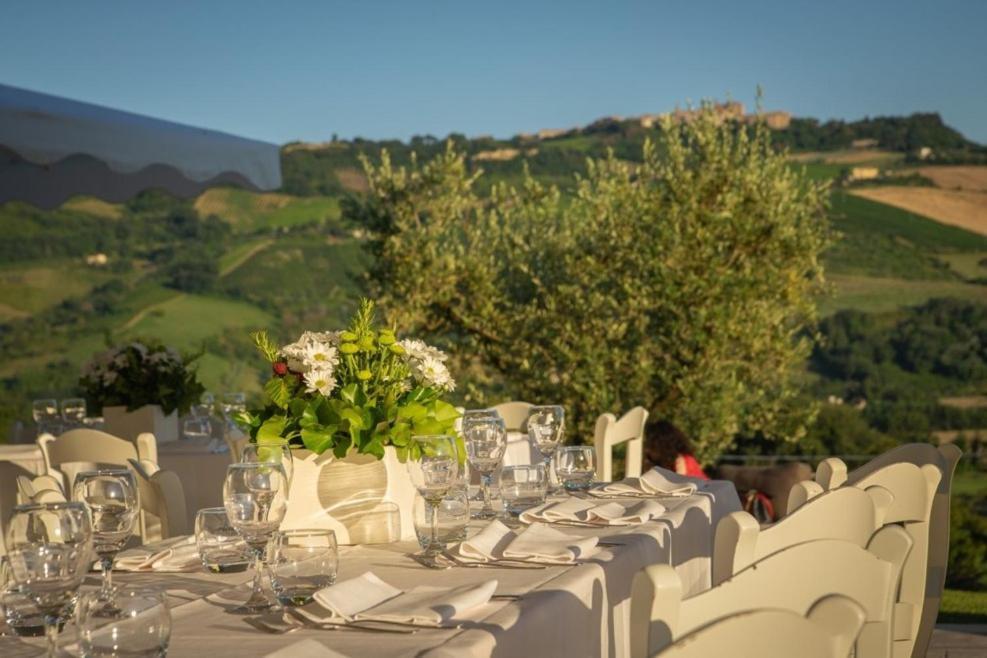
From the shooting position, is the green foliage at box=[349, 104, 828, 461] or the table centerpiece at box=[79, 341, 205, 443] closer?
the table centerpiece at box=[79, 341, 205, 443]

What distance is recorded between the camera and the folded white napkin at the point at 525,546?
2.64 metres

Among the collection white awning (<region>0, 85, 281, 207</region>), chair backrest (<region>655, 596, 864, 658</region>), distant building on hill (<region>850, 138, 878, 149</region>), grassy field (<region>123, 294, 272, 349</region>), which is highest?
distant building on hill (<region>850, 138, 878, 149</region>)

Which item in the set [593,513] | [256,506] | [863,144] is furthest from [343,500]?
[863,144]

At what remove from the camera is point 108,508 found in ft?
7.61

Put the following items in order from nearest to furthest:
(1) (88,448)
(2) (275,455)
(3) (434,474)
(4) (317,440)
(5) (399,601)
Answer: (5) (399,601) < (2) (275,455) < (3) (434,474) < (4) (317,440) < (1) (88,448)

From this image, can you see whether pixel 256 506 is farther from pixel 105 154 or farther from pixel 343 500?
pixel 105 154

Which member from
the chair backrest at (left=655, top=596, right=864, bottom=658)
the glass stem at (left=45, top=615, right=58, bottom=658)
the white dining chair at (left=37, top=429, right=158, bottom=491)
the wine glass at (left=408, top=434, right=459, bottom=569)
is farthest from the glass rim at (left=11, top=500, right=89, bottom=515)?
the white dining chair at (left=37, top=429, right=158, bottom=491)

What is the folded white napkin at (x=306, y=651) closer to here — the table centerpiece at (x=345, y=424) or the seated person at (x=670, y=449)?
the table centerpiece at (x=345, y=424)

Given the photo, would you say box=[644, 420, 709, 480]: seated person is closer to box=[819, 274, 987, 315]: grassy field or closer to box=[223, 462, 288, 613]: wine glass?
box=[223, 462, 288, 613]: wine glass

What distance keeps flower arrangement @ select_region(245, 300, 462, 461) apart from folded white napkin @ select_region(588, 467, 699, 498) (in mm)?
875

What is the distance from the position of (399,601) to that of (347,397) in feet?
2.84

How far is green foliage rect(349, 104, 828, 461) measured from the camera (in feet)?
33.1

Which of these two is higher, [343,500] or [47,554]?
[47,554]

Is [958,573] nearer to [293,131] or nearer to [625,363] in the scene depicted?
[625,363]
